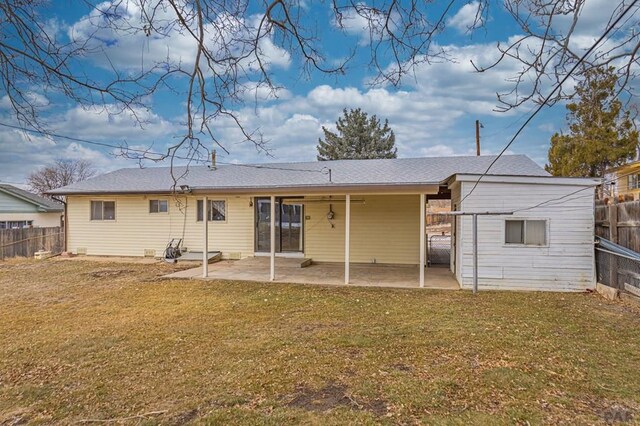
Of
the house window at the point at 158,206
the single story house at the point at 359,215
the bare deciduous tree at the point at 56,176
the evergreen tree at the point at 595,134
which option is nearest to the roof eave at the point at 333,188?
the single story house at the point at 359,215

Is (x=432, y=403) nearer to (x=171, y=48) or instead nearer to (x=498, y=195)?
(x=171, y=48)

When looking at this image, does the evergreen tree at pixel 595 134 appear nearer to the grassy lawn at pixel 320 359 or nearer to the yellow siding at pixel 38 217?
the grassy lawn at pixel 320 359

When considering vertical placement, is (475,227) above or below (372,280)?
above

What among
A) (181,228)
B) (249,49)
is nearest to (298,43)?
(249,49)

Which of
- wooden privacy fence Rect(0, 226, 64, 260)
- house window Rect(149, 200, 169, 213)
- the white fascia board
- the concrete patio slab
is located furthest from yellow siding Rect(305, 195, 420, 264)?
wooden privacy fence Rect(0, 226, 64, 260)

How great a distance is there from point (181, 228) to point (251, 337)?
366 inches

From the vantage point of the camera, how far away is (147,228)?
44.5 ft

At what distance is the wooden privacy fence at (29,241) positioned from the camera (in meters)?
13.9

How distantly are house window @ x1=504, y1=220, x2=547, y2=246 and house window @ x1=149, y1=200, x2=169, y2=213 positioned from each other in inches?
416

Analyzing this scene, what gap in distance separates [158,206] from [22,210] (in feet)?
37.4

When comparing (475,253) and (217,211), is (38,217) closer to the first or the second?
(217,211)

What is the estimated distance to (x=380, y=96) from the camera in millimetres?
3701

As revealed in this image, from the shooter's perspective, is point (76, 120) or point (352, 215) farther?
point (352, 215)

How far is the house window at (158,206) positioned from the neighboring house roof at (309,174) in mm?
574
